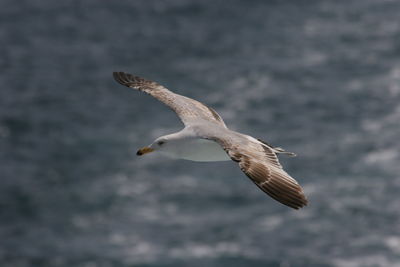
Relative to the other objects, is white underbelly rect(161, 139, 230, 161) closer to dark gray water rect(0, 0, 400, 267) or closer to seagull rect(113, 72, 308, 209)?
seagull rect(113, 72, 308, 209)

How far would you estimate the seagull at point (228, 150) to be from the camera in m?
21.4

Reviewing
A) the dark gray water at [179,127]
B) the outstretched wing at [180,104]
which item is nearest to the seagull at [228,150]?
the outstretched wing at [180,104]

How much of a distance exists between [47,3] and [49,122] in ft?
71.1

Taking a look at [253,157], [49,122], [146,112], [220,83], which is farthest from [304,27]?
[253,157]

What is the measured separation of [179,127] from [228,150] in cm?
4873

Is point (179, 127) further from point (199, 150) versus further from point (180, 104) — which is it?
point (199, 150)

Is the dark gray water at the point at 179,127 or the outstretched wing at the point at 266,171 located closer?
the outstretched wing at the point at 266,171

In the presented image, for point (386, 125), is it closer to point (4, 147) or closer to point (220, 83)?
point (220, 83)

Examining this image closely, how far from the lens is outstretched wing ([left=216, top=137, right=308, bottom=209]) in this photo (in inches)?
824

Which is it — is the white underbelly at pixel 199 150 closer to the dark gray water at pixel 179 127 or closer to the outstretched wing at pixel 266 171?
the outstretched wing at pixel 266 171

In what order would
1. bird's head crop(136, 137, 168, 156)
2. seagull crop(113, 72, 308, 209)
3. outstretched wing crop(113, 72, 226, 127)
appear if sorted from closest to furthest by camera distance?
seagull crop(113, 72, 308, 209) → bird's head crop(136, 137, 168, 156) → outstretched wing crop(113, 72, 226, 127)

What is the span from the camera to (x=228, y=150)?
23.2 meters

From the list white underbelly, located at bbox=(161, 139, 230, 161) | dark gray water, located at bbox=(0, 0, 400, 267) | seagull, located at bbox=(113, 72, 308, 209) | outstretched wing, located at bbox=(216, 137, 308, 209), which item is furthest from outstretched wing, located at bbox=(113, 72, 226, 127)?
dark gray water, located at bbox=(0, 0, 400, 267)

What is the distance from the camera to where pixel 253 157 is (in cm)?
2330
